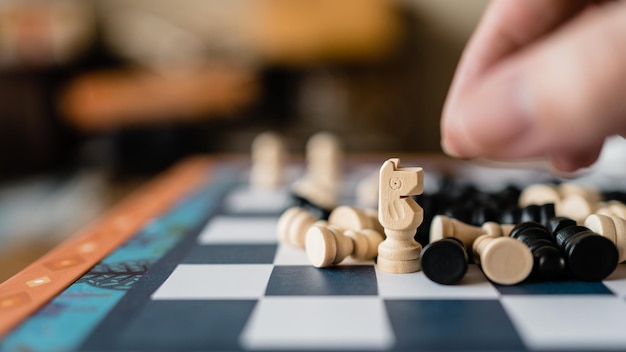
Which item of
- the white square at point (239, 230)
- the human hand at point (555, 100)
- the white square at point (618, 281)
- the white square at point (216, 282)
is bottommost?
the white square at point (618, 281)

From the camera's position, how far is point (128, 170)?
397 cm

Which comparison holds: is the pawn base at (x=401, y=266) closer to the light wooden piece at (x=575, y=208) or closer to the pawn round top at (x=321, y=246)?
the pawn round top at (x=321, y=246)

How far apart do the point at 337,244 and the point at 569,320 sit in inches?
13.9

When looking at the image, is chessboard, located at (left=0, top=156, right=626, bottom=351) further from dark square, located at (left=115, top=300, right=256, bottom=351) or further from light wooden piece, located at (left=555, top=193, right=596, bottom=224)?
light wooden piece, located at (left=555, top=193, right=596, bottom=224)

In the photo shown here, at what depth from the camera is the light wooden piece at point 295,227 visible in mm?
1080

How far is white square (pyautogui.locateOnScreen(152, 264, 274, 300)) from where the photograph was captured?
866 mm

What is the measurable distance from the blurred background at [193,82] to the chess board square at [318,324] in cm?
288

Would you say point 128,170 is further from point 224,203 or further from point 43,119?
point 224,203

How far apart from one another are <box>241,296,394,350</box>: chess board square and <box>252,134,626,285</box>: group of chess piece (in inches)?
5.1

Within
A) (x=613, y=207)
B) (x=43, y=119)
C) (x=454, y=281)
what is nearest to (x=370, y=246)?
(x=454, y=281)

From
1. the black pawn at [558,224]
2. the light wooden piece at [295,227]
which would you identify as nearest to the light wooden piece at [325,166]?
the light wooden piece at [295,227]

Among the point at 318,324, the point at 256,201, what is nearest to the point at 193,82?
the point at 256,201

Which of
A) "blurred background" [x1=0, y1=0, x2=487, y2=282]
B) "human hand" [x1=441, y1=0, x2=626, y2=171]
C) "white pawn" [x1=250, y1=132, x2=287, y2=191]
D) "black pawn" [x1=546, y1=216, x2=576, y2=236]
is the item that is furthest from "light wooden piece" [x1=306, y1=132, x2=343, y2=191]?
"blurred background" [x1=0, y1=0, x2=487, y2=282]

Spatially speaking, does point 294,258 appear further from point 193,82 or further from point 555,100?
point 193,82
